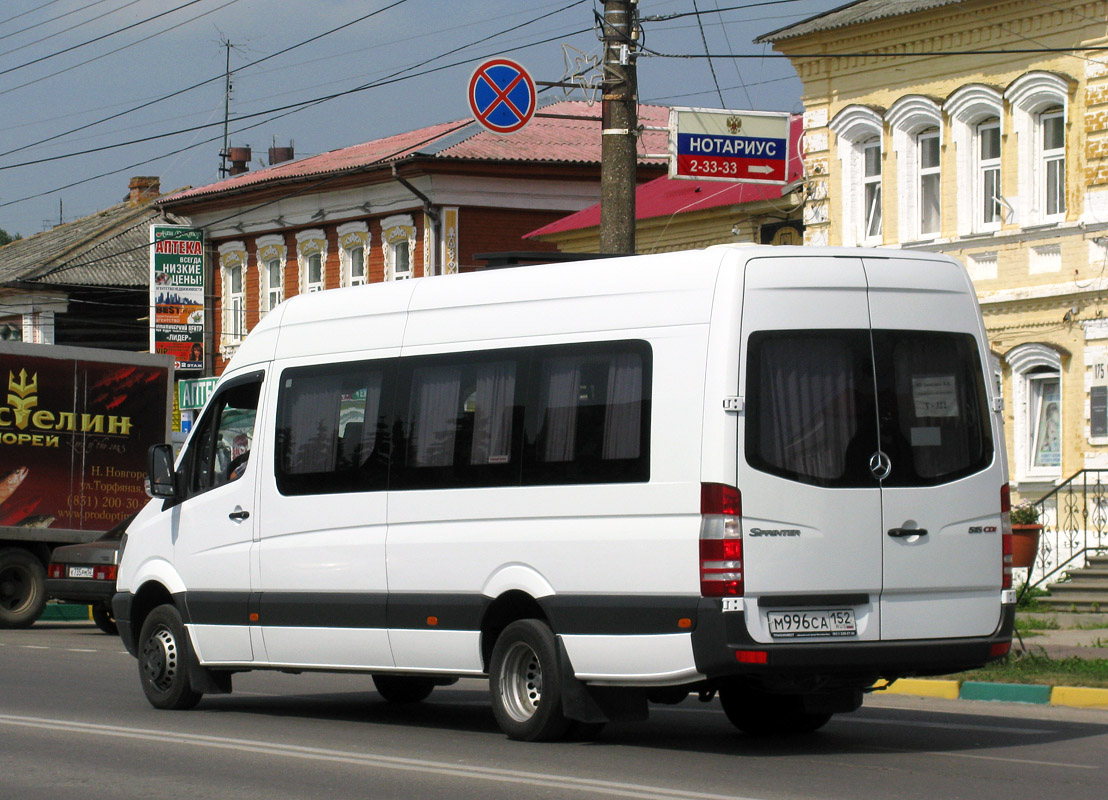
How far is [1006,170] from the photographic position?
2427cm

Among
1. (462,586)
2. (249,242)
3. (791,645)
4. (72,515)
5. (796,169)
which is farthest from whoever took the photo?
(249,242)

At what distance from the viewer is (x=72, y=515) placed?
76.2 ft

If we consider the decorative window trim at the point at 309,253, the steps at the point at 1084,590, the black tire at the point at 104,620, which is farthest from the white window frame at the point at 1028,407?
the decorative window trim at the point at 309,253

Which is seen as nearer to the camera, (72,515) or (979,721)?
(979,721)

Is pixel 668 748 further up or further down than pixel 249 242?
further down

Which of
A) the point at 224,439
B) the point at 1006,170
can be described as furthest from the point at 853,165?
the point at 224,439

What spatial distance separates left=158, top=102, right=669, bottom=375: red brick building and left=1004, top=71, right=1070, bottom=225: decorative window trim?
41.7 ft

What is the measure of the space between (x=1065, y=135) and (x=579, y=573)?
628 inches

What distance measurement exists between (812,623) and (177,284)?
3756cm

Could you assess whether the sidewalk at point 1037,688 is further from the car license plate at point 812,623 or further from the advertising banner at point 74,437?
the advertising banner at point 74,437

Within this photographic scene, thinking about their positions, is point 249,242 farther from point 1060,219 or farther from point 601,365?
point 601,365

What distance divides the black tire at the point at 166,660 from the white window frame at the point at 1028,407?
1457 centimetres

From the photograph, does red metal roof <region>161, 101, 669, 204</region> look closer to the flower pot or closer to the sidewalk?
the flower pot

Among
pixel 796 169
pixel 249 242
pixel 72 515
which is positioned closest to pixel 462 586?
pixel 72 515
